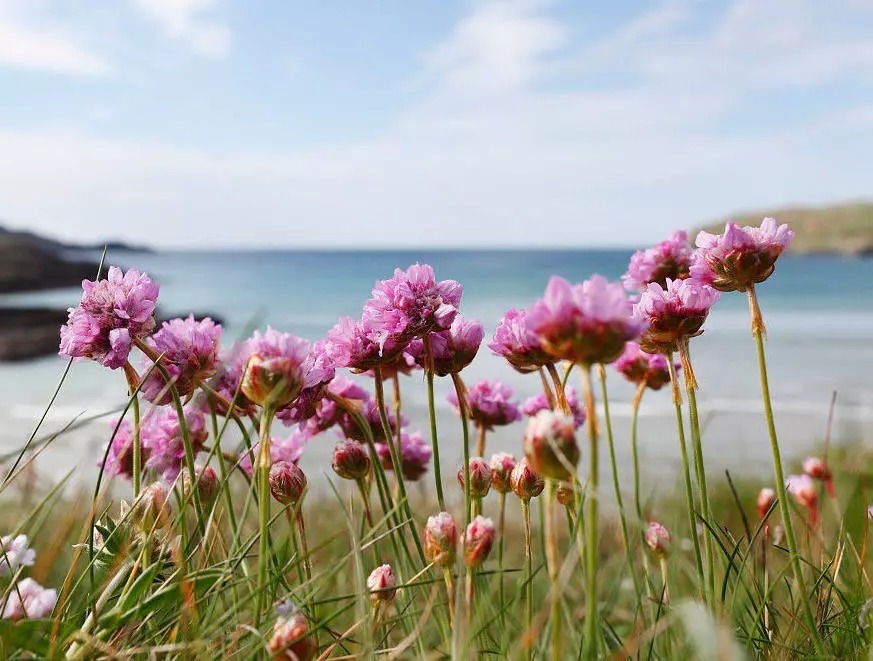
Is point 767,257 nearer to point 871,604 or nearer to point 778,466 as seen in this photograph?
point 778,466

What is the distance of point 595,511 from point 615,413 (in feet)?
33.4

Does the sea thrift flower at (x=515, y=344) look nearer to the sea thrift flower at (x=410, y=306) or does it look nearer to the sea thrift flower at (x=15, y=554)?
the sea thrift flower at (x=410, y=306)

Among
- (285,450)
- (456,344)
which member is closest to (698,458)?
(456,344)

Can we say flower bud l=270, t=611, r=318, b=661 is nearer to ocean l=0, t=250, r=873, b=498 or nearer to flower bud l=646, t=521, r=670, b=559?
ocean l=0, t=250, r=873, b=498

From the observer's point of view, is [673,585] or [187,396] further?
[673,585]

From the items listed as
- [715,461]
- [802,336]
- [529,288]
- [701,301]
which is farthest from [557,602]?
[529,288]

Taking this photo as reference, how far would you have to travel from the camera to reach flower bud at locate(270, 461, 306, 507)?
1.28 metres

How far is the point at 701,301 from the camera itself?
1.31 meters

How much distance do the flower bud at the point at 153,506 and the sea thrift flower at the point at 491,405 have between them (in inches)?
26.0

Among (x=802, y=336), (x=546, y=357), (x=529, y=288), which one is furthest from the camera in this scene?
(x=529, y=288)

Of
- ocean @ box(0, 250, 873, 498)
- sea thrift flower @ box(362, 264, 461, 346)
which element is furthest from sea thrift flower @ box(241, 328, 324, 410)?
sea thrift flower @ box(362, 264, 461, 346)

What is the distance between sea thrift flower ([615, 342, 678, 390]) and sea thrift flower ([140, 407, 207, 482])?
2.66 feet

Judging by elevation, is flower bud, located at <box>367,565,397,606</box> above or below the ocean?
above

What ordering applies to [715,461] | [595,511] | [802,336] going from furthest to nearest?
1. [802,336]
2. [715,461]
3. [595,511]
